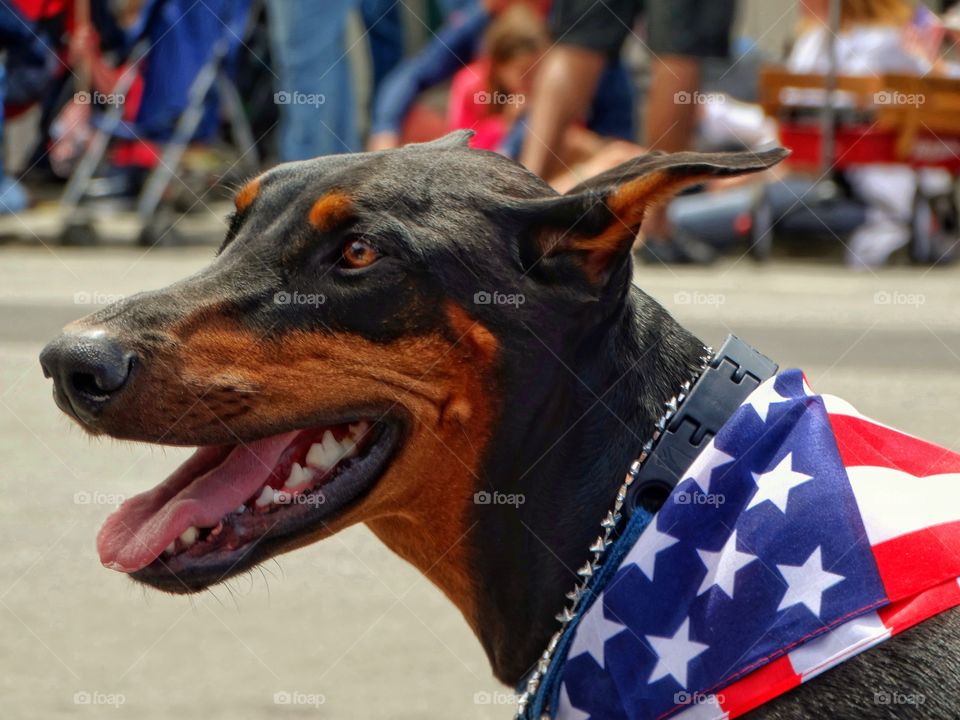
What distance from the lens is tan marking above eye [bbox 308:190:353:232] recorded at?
2.36 metres

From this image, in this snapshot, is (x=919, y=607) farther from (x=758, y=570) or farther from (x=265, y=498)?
(x=265, y=498)

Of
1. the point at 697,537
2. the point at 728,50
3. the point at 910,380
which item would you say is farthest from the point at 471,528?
the point at 728,50

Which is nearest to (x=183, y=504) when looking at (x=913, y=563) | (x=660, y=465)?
(x=660, y=465)

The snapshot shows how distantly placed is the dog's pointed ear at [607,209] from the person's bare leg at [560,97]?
508 centimetres

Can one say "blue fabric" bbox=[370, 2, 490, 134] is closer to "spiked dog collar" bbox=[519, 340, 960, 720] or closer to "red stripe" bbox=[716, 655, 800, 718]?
"spiked dog collar" bbox=[519, 340, 960, 720]

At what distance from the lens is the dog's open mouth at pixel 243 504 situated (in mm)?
2336

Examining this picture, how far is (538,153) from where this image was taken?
24.4 feet

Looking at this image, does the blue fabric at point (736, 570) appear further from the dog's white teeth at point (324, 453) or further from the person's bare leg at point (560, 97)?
the person's bare leg at point (560, 97)

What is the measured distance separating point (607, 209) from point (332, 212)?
0.47 m

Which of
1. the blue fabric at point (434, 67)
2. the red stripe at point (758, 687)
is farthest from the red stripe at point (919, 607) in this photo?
the blue fabric at point (434, 67)

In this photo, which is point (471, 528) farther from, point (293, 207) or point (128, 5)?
point (128, 5)

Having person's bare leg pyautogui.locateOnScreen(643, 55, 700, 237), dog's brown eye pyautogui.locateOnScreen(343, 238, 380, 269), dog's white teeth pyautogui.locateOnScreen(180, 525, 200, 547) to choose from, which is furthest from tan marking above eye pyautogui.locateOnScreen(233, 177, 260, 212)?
person's bare leg pyautogui.locateOnScreen(643, 55, 700, 237)

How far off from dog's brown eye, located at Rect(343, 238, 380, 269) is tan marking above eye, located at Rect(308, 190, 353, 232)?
0.05m

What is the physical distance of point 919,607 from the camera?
2.12 metres
